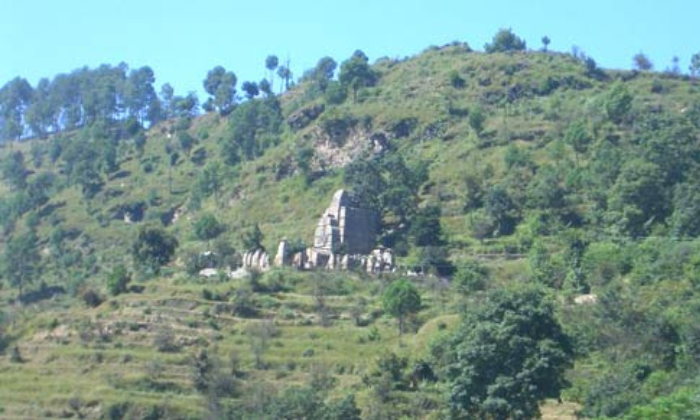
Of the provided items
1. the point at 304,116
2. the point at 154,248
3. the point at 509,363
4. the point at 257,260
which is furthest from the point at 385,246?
the point at 509,363

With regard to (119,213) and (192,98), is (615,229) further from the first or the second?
(192,98)

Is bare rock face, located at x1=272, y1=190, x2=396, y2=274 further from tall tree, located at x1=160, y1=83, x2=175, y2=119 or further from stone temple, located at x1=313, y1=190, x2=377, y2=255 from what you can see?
tall tree, located at x1=160, y1=83, x2=175, y2=119

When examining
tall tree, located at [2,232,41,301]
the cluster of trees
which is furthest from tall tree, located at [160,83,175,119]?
tall tree, located at [2,232,41,301]

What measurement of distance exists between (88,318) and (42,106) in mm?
57564

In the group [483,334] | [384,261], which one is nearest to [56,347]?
[384,261]

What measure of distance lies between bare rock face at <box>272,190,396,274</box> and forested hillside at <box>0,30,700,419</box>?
1109 millimetres

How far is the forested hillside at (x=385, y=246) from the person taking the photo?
46.8m

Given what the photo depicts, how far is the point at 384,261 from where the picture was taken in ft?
219

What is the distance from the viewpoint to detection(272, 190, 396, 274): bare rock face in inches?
2633

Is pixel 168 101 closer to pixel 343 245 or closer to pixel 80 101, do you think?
pixel 80 101

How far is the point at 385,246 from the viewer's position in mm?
69750

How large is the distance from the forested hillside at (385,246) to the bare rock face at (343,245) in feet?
3.64

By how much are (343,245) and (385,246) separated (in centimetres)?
242

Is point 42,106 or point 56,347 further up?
point 42,106
